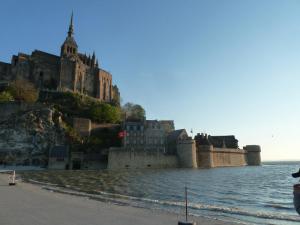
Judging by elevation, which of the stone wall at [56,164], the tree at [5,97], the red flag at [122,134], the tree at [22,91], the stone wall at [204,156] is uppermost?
the tree at [22,91]

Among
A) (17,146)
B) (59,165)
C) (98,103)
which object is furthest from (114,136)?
(17,146)

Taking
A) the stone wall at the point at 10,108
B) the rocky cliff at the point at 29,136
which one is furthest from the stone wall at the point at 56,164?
the stone wall at the point at 10,108

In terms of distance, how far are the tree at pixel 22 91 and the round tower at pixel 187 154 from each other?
131 ft

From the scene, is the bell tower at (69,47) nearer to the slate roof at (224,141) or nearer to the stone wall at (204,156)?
the stone wall at (204,156)

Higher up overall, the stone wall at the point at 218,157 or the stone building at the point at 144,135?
the stone building at the point at 144,135

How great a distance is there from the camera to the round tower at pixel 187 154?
76.9 metres

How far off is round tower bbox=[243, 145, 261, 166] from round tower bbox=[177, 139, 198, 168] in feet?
161

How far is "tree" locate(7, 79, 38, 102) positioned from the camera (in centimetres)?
7575

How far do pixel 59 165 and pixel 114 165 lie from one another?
11.9 meters

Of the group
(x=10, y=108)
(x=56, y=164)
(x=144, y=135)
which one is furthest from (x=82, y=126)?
(x=10, y=108)

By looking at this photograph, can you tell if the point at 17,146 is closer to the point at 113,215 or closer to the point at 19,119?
the point at 19,119

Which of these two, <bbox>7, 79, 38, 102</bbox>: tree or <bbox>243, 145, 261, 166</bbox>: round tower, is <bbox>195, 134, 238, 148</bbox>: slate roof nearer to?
<bbox>243, 145, 261, 166</bbox>: round tower

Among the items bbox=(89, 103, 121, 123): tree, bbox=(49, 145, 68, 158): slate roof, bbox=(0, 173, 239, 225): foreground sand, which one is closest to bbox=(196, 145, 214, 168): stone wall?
bbox=(89, 103, 121, 123): tree

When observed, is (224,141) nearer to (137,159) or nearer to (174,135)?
(174,135)
